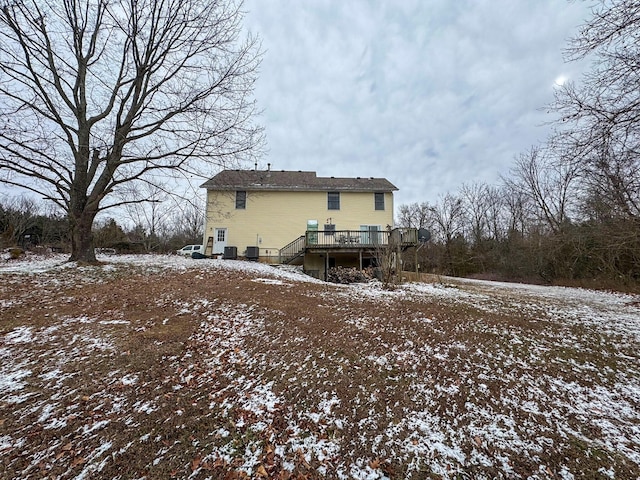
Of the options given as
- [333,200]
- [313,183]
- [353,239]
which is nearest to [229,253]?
[313,183]

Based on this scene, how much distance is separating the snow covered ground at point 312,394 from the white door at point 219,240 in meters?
12.3

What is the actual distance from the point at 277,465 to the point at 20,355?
419 centimetres

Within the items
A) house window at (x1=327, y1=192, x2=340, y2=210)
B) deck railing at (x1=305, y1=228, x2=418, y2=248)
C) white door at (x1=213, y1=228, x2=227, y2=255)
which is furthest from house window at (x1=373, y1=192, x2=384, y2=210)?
white door at (x1=213, y1=228, x2=227, y2=255)

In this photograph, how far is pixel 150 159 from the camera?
9.79m

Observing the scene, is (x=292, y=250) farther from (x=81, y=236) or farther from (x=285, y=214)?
(x=81, y=236)

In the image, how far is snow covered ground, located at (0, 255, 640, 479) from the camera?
7.49 ft

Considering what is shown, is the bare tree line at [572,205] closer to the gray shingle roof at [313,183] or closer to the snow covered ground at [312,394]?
the snow covered ground at [312,394]

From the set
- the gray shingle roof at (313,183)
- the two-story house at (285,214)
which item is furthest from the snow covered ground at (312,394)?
the gray shingle roof at (313,183)

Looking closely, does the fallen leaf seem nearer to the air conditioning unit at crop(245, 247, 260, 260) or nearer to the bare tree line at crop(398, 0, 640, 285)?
the bare tree line at crop(398, 0, 640, 285)

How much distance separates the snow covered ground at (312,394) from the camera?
2.28 meters

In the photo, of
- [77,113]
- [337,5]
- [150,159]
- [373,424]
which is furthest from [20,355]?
[337,5]

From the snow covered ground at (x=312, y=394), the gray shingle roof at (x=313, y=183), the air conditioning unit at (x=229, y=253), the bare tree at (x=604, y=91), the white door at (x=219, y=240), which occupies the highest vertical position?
the gray shingle roof at (x=313, y=183)

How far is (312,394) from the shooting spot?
3.14m

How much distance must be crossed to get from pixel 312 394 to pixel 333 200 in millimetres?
16804
